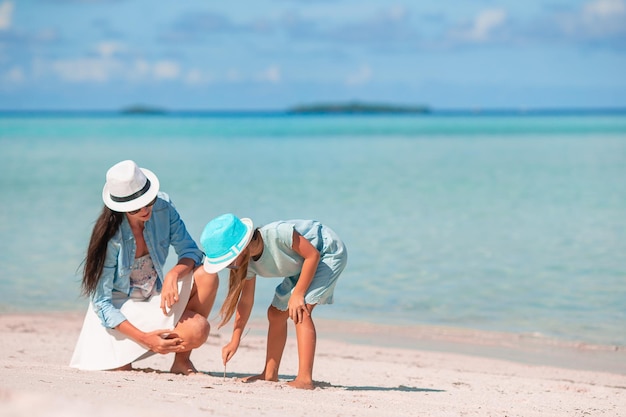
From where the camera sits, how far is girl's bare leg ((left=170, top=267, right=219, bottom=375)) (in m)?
4.47

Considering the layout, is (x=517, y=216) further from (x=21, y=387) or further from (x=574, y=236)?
(x=21, y=387)

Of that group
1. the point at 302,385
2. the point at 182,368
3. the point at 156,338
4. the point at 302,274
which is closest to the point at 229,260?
the point at 302,274

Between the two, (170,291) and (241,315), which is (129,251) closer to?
(170,291)

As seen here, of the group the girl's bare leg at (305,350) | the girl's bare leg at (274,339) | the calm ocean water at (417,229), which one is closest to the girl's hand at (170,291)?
the girl's bare leg at (274,339)

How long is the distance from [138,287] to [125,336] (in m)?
0.27

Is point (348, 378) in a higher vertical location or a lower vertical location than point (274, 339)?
lower

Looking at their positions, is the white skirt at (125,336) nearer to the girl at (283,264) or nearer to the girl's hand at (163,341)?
the girl's hand at (163,341)

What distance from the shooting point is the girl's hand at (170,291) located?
14.4 ft

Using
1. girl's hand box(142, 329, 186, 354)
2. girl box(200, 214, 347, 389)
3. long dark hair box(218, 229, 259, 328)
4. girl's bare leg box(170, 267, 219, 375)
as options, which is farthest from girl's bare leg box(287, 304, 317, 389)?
girl's hand box(142, 329, 186, 354)

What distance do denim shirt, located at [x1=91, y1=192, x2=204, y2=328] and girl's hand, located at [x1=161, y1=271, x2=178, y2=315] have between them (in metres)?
0.22

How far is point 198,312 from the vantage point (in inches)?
180

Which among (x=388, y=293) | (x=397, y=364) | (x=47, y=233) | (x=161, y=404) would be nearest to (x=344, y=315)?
(x=388, y=293)

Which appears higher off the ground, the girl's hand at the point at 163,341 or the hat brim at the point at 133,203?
the hat brim at the point at 133,203

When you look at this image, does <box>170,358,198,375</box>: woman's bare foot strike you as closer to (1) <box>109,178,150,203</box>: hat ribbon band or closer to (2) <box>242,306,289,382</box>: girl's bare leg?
(2) <box>242,306,289,382</box>: girl's bare leg
